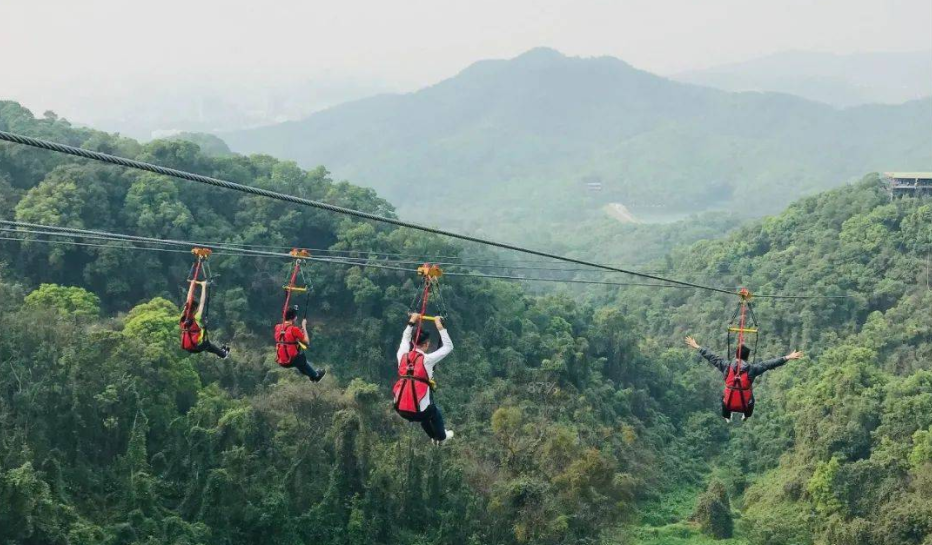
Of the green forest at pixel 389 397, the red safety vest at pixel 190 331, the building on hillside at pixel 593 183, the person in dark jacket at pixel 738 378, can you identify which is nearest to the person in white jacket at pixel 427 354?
the person in dark jacket at pixel 738 378

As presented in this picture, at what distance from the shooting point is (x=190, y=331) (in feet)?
38.9

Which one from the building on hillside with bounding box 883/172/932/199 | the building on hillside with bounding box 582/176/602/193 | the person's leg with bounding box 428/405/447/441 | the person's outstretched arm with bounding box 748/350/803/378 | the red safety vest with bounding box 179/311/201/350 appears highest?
the building on hillside with bounding box 582/176/602/193

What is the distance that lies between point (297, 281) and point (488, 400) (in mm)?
6683

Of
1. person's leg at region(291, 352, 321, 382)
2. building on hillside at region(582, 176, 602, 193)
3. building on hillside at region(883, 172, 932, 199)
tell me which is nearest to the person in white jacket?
person's leg at region(291, 352, 321, 382)

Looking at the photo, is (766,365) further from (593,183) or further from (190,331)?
(593,183)

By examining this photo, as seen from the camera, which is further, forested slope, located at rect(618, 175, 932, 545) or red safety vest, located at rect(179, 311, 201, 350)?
forested slope, located at rect(618, 175, 932, 545)

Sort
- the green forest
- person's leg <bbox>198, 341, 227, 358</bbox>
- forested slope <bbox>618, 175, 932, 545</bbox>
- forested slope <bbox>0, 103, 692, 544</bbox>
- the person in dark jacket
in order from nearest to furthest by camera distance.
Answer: the person in dark jacket, person's leg <bbox>198, 341, 227, 358</bbox>, forested slope <bbox>0, 103, 692, 544</bbox>, the green forest, forested slope <bbox>618, 175, 932, 545</bbox>

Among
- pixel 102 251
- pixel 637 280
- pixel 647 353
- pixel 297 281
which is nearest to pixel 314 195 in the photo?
pixel 297 281

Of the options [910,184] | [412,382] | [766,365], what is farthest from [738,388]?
[910,184]

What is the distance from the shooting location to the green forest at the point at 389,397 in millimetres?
19219

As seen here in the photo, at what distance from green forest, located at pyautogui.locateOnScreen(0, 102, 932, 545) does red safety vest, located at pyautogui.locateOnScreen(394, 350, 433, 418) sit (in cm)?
960

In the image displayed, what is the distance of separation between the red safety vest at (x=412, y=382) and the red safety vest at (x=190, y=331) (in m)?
4.07

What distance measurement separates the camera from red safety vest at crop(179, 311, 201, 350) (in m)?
11.8

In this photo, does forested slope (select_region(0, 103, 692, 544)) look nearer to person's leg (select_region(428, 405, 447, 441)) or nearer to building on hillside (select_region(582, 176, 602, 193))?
person's leg (select_region(428, 405, 447, 441))
